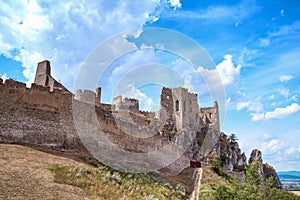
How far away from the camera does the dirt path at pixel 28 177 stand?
1266 centimetres

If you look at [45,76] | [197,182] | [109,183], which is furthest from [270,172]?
[109,183]

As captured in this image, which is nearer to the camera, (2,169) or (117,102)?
(2,169)

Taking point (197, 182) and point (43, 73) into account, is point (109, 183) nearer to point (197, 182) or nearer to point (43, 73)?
point (43, 73)

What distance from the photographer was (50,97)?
70.3 ft

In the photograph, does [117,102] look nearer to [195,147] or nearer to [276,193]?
[195,147]

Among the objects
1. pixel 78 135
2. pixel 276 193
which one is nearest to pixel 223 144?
pixel 276 193

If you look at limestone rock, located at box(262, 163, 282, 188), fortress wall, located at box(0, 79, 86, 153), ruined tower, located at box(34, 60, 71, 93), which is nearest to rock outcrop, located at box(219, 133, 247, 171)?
limestone rock, located at box(262, 163, 282, 188)

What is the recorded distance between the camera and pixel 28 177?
558 inches

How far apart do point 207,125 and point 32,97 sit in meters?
51.1

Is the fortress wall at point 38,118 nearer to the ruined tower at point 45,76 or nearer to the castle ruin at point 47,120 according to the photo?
the castle ruin at point 47,120

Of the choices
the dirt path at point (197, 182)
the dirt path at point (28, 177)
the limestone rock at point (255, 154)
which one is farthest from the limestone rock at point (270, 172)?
A: the dirt path at point (28, 177)

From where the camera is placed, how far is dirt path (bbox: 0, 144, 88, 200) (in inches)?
498

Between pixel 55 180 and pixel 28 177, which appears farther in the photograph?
pixel 55 180

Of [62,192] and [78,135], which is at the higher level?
[78,135]
